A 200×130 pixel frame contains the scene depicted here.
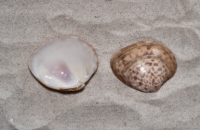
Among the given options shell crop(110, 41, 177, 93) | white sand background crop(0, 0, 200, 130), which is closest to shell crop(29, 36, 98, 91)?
white sand background crop(0, 0, 200, 130)

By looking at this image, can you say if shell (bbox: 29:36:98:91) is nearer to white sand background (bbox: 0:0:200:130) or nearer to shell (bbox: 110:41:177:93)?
white sand background (bbox: 0:0:200:130)

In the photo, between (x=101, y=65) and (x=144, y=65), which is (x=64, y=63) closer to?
(x=101, y=65)

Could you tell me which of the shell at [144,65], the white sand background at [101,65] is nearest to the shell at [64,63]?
the white sand background at [101,65]

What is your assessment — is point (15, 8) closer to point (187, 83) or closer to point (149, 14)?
point (149, 14)

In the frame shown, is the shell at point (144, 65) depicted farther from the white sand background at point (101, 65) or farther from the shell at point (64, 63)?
the shell at point (64, 63)

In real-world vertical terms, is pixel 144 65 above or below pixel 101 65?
above

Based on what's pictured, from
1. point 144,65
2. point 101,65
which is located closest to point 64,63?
point 101,65

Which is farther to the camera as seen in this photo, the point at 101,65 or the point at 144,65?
the point at 101,65
